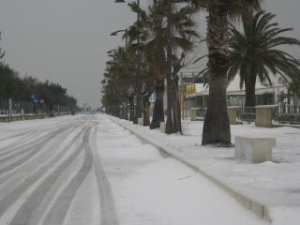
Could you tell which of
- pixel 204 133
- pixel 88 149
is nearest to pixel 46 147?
pixel 88 149

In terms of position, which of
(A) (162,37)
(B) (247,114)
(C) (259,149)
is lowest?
(C) (259,149)

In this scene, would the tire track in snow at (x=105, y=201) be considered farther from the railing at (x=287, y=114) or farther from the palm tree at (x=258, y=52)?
the palm tree at (x=258, y=52)

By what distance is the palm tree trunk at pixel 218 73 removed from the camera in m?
18.2

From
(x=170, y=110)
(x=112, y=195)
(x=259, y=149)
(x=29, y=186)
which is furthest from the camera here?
(x=170, y=110)

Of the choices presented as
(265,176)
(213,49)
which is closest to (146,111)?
(213,49)

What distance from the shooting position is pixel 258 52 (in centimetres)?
3572

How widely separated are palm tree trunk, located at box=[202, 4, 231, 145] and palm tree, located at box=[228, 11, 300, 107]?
17.4 m

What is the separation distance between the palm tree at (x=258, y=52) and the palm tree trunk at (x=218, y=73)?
17402mm

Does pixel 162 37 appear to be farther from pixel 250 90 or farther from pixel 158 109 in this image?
pixel 250 90

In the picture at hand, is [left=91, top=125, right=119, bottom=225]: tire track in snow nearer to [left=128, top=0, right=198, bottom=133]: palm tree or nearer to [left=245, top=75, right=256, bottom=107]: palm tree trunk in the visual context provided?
[left=128, top=0, right=198, bottom=133]: palm tree

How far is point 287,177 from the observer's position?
10227 millimetres

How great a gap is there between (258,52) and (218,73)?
18.3m

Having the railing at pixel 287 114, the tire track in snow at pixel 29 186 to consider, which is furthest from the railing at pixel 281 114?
the tire track in snow at pixel 29 186

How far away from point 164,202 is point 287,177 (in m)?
2.49
